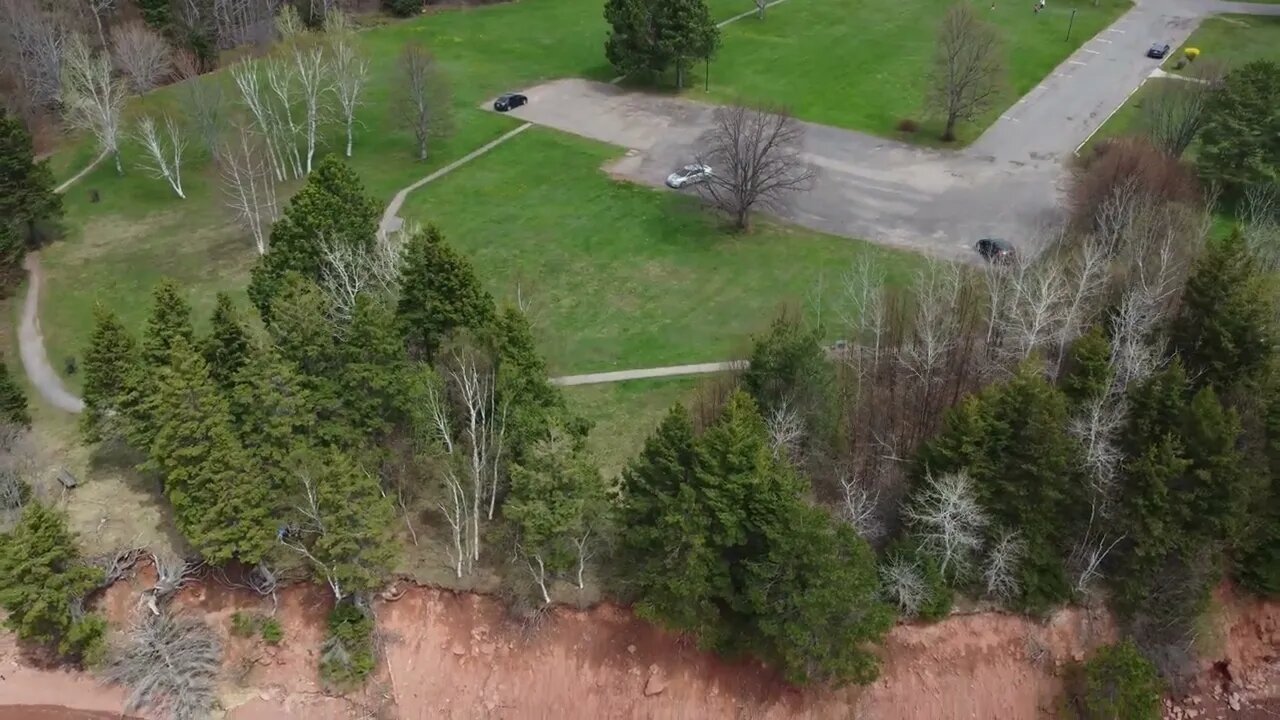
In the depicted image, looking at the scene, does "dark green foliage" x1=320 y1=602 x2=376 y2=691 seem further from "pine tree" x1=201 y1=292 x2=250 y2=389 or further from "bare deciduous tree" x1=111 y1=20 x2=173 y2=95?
"bare deciduous tree" x1=111 y1=20 x2=173 y2=95

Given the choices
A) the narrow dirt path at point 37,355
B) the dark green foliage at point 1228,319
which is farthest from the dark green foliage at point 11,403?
the dark green foliage at point 1228,319

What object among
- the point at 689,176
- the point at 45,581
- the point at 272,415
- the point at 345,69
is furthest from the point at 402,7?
the point at 45,581

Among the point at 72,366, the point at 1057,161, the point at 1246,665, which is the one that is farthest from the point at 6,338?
the point at 1057,161

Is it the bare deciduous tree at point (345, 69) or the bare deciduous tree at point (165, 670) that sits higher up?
the bare deciduous tree at point (345, 69)

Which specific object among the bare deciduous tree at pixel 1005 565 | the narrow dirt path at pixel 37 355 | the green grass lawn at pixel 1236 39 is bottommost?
the bare deciduous tree at pixel 1005 565

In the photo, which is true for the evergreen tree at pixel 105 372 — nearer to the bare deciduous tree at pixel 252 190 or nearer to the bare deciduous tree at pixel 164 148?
the bare deciduous tree at pixel 252 190

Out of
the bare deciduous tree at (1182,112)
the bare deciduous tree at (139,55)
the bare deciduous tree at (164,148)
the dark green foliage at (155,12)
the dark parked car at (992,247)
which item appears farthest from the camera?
the dark green foliage at (155,12)

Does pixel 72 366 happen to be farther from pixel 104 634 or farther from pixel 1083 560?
pixel 1083 560
